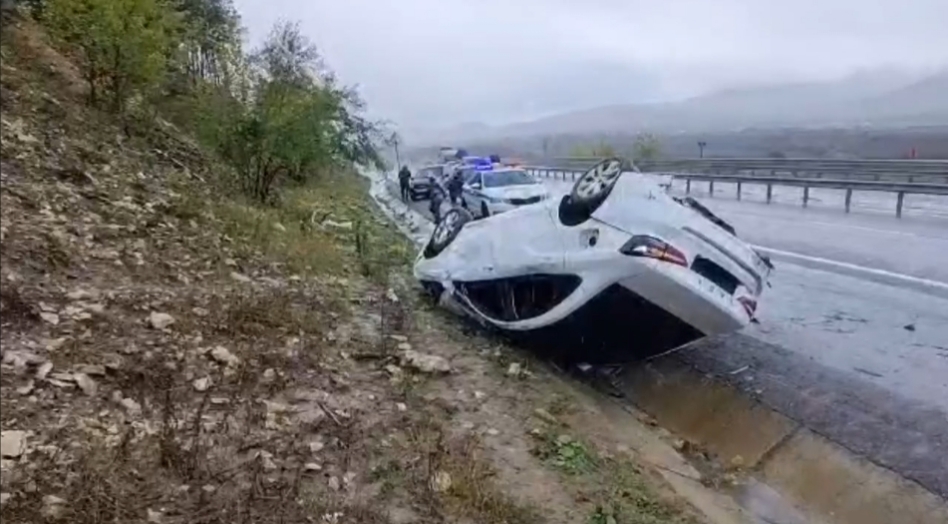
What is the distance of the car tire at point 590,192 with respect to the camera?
634 centimetres

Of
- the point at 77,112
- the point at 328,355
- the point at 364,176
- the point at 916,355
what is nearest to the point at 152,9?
the point at 77,112

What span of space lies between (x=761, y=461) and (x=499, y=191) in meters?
16.2

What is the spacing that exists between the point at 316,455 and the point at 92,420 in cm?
109

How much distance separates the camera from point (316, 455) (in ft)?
13.7

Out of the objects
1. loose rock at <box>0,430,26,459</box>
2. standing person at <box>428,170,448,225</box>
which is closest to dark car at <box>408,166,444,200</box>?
standing person at <box>428,170,448,225</box>

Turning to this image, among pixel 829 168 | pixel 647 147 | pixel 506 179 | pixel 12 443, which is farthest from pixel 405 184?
pixel 12 443

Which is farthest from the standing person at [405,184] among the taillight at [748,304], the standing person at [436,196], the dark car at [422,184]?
the taillight at [748,304]

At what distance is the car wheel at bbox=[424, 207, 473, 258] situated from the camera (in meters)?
8.46

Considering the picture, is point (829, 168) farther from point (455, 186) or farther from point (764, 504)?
point (764, 504)

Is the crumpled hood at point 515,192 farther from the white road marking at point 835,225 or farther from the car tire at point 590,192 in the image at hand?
the car tire at point 590,192

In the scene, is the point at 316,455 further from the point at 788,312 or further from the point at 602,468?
the point at 788,312

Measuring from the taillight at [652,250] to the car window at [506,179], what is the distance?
16.1m

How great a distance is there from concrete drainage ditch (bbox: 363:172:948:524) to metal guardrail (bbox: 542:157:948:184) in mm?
11582

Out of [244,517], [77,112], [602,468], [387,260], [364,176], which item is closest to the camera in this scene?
[244,517]
